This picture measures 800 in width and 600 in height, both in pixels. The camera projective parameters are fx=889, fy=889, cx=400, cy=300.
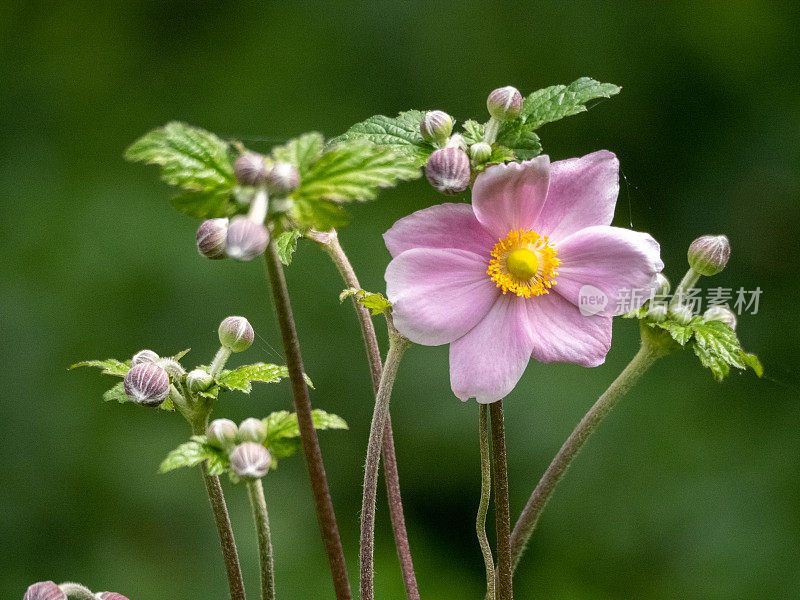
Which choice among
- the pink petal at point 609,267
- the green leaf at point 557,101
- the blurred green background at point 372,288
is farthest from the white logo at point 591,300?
the blurred green background at point 372,288

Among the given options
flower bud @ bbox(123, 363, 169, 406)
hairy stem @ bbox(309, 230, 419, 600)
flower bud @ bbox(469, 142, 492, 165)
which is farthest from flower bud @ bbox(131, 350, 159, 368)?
flower bud @ bbox(469, 142, 492, 165)

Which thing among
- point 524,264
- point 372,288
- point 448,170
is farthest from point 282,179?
point 372,288

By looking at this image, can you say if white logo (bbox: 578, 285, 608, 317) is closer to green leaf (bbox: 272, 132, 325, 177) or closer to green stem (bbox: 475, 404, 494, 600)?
green stem (bbox: 475, 404, 494, 600)

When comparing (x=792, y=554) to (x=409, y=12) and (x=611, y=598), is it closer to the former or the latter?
(x=611, y=598)

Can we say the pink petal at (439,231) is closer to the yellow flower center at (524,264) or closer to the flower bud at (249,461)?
the yellow flower center at (524,264)

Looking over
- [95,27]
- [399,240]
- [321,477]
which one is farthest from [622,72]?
[321,477]

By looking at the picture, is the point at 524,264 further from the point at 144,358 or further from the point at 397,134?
the point at 144,358

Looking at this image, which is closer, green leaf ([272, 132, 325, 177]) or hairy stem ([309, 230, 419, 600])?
green leaf ([272, 132, 325, 177])
